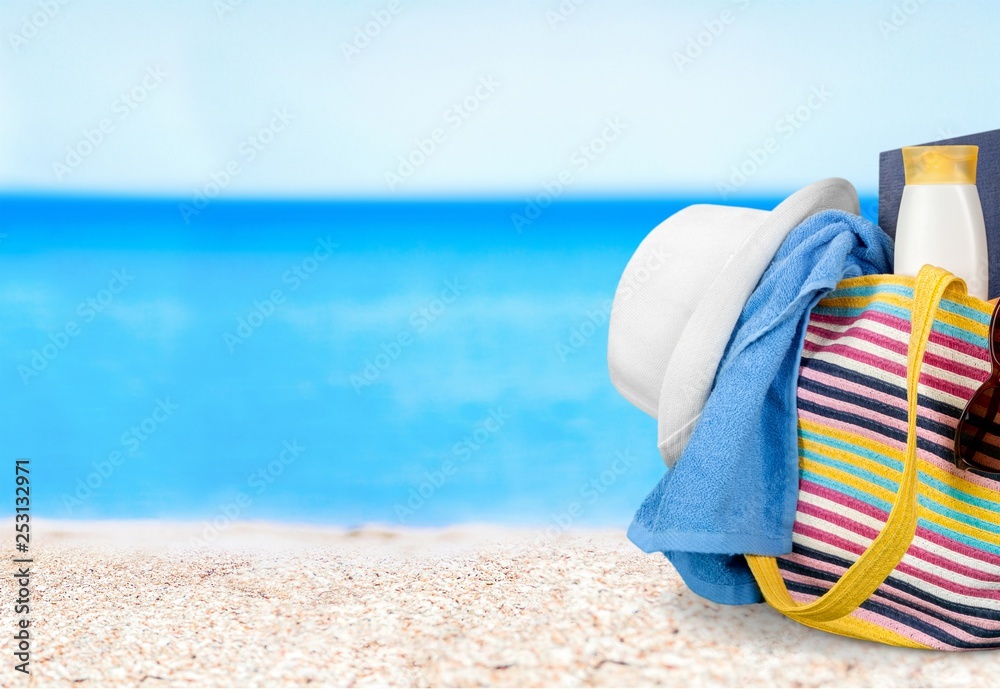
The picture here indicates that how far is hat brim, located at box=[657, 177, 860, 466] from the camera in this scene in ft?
3.02

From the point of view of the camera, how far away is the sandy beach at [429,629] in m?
0.92

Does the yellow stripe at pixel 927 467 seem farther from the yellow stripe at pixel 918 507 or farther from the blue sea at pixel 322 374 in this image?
the blue sea at pixel 322 374

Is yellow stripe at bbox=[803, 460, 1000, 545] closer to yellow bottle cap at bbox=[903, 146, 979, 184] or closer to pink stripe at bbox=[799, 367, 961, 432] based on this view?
pink stripe at bbox=[799, 367, 961, 432]

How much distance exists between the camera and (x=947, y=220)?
0.88 meters

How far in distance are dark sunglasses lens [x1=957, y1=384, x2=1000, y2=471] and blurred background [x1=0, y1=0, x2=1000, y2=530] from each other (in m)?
2.41

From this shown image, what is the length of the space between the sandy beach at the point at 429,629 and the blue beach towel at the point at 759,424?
13 centimetres

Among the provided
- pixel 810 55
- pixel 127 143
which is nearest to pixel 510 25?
pixel 810 55

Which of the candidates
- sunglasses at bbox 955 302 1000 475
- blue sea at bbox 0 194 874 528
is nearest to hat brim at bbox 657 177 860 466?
sunglasses at bbox 955 302 1000 475

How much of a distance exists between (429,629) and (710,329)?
0.47m

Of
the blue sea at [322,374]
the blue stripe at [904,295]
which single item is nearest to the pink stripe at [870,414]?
the blue stripe at [904,295]

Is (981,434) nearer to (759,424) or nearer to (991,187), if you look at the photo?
(759,424)

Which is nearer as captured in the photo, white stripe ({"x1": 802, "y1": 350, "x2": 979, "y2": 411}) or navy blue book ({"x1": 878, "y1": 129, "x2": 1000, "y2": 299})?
white stripe ({"x1": 802, "y1": 350, "x2": 979, "y2": 411})

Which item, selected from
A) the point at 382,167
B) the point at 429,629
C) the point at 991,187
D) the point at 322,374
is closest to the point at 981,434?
the point at 991,187

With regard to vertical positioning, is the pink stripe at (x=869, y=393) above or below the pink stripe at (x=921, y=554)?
above
